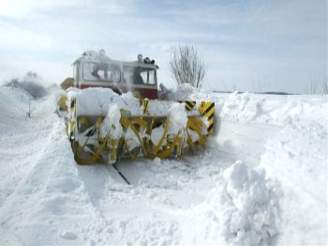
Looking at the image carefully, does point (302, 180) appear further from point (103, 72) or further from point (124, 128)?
point (103, 72)

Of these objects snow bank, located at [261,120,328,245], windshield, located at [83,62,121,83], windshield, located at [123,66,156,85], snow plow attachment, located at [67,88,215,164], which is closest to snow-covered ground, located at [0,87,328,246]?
snow bank, located at [261,120,328,245]

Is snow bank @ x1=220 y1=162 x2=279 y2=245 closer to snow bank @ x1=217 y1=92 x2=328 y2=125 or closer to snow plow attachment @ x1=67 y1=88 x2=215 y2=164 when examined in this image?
snow bank @ x1=217 y1=92 x2=328 y2=125

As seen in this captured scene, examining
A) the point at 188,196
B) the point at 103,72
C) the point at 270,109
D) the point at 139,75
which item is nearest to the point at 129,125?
the point at 188,196

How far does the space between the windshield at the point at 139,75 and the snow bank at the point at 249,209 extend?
5271mm

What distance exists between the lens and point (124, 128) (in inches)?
217

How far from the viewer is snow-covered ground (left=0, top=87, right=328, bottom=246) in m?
2.51

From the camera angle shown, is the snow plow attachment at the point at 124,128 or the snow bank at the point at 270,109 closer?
the snow bank at the point at 270,109

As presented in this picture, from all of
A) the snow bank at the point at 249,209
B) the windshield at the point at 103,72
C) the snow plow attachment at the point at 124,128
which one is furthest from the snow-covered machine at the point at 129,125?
the snow bank at the point at 249,209

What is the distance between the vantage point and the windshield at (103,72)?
23.8 ft

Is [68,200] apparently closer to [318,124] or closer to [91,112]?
[91,112]

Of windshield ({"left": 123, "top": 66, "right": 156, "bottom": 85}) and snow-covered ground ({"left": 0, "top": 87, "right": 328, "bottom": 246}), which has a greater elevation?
windshield ({"left": 123, "top": 66, "right": 156, "bottom": 85})

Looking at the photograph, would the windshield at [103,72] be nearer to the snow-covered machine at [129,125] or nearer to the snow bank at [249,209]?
the snow-covered machine at [129,125]

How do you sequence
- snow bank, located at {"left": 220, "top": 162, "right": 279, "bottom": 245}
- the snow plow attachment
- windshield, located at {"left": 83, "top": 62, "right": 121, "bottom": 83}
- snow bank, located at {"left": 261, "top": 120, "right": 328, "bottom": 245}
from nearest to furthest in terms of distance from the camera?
snow bank, located at {"left": 261, "top": 120, "right": 328, "bottom": 245}
snow bank, located at {"left": 220, "top": 162, "right": 279, "bottom": 245}
the snow plow attachment
windshield, located at {"left": 83, "top": 62, "right": 121, "bottom": 83}

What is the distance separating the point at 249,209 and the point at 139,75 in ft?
18.8
